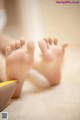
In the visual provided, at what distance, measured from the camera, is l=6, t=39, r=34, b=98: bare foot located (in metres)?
0.68

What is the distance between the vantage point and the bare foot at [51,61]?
722 millimetres

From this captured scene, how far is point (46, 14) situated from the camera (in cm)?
73

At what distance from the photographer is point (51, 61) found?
2.39 feet

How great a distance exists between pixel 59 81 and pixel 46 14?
23cm

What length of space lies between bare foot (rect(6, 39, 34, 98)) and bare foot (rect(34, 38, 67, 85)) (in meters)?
0.04

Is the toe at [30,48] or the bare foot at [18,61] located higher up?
the toe at [30,48]

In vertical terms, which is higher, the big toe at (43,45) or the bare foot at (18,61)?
the big toe at (43,45)

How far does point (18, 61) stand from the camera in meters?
0.68

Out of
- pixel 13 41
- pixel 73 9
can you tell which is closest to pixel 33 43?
pixel 13 41

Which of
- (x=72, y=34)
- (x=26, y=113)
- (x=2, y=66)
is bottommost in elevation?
(x=26, y=113)

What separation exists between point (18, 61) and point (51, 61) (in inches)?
4.5

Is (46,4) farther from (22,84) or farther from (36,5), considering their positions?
(22,84)

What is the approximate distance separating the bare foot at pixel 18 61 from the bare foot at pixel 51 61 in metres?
0.04

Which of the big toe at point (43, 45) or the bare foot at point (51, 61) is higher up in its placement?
the big toe at point (43, 45)
